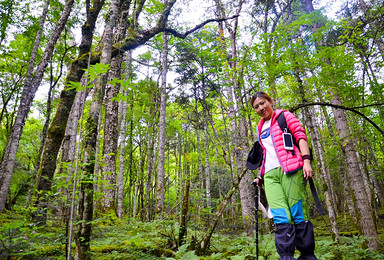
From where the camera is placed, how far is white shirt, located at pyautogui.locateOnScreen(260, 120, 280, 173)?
2.63 meters

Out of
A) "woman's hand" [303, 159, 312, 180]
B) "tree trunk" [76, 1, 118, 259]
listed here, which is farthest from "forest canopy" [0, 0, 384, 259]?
"woman's hand" [303, 159, 312, 180]

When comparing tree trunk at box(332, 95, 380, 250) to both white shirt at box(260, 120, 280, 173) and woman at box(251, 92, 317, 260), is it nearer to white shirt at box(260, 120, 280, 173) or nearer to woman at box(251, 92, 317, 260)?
→ white shirt at box(260, 120, 280, 173)

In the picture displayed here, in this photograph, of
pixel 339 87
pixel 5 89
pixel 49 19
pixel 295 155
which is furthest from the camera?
pixel 5 89

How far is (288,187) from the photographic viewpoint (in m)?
2.41

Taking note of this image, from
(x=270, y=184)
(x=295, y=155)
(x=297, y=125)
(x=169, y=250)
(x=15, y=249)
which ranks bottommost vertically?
(x=169, y=250)

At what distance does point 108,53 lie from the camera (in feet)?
12.5

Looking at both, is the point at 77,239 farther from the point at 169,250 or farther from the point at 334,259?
the point at 334,259

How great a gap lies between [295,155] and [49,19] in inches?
532

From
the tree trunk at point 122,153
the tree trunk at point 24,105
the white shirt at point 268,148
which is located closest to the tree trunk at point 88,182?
the white shirt at point 268,148

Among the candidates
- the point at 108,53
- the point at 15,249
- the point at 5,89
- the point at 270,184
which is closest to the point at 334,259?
the point at 270,184

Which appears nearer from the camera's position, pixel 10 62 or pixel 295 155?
pixel 295 155

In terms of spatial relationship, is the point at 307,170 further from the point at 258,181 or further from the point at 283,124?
the point at 258,181

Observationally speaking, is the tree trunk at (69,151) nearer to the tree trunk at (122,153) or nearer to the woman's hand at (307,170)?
the tree trunk at (122,153)

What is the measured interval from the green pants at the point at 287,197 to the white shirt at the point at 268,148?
9 cm
